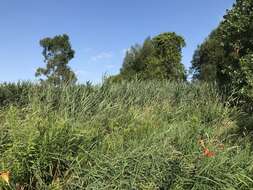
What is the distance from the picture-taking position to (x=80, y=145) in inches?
231

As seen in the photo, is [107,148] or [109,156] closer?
[109,156]

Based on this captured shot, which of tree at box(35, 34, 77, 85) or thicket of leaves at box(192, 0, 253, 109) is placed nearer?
thicket of leaves at box(192, 0, 253, 109)

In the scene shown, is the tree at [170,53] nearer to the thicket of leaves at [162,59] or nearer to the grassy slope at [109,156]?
the thicket of leaves at [162,59]

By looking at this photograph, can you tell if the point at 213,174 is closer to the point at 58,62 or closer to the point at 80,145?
the point at 80,145

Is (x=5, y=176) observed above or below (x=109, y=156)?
below

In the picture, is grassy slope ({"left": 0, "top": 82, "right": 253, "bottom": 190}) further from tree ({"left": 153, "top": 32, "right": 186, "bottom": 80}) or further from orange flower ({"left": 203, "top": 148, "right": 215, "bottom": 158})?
tree ({"left": 153, "top": 32, "right": 186, "bottom": 80})

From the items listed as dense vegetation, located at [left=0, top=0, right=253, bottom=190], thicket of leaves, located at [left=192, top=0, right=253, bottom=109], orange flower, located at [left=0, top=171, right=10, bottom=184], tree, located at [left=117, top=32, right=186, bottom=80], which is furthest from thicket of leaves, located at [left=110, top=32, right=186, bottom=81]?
orange flower, located at [left=0, top=171, right=10, bottom=184]

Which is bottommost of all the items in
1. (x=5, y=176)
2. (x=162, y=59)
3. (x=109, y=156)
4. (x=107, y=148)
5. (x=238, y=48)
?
(x=5, y=176)

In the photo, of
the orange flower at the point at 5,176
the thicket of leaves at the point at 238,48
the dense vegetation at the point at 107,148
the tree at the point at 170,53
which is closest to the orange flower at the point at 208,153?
the dense vegetation at the point at 107,148

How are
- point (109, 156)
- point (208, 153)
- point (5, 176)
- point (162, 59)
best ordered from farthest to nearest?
point (162, 59) → point (208, 153) → point (109, 156) → point (5, 176)

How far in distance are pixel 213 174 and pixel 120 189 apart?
1.23m

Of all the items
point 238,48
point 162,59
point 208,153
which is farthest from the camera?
point 162,59

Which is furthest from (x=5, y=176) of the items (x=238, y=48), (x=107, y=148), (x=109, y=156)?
(x=238, y=48)

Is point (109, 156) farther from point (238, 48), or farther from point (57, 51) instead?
point (57, 51)
